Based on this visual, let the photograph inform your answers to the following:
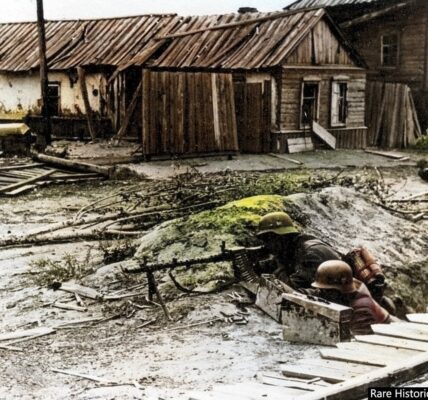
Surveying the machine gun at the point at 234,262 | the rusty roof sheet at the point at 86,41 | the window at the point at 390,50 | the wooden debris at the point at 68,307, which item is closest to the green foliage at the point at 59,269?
the wooden debris at the point at 68,307

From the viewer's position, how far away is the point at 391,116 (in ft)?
86.4

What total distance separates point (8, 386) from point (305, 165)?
597 inches

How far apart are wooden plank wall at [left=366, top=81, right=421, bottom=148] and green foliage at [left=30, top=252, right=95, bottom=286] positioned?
59.7 ft

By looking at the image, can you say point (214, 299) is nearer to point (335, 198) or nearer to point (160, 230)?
point (160, 230)

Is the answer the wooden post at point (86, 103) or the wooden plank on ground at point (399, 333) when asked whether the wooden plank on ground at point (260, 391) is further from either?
the wooden post at point (86, 103)

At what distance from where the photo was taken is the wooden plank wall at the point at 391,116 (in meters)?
26.0

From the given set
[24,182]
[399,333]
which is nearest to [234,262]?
[399,333]

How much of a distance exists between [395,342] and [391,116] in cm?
2201

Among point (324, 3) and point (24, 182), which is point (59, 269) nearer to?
point (24, 182)

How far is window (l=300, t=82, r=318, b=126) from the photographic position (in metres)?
23.2

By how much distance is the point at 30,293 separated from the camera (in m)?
8.88

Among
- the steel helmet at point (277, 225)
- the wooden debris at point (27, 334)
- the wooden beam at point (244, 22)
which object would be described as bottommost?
the wooden debris at point (27, 334)

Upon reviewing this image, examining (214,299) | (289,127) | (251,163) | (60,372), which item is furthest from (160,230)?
(289,127)

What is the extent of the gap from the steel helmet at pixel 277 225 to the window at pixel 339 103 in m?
16.6
